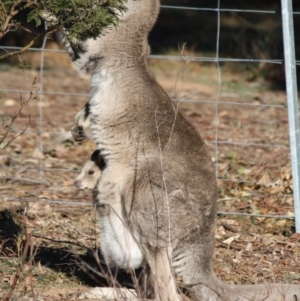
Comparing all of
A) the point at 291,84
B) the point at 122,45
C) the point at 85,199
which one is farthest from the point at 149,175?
the point at 85,199

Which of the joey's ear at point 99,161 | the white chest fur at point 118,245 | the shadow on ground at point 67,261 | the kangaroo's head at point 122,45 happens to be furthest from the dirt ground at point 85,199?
the joey's ear at point 99,161

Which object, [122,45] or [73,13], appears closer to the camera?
[73,13]

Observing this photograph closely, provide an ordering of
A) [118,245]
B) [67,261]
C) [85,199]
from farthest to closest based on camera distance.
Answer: [85,199]
[67,261]
[118,245]

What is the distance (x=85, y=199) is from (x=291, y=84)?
2.19 meters

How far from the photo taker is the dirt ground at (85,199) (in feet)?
17.1

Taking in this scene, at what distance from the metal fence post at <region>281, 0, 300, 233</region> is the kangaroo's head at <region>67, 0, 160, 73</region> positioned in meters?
1.14

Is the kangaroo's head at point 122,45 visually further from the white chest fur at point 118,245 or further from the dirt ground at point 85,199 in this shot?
the white chest fur at point 118,245

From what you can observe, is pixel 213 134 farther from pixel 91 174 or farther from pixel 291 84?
pixel 91 174

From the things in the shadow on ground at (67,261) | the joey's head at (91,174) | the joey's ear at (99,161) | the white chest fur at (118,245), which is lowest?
the shadow on ground at (67,261)

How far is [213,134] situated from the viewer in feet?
29.2

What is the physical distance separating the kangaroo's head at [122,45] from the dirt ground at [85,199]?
44 cm

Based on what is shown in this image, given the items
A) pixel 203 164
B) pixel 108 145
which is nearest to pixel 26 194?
pixel 108 145

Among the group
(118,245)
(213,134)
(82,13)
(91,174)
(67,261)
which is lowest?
(67,261)

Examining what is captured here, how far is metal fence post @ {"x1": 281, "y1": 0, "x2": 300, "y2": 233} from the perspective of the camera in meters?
5.86
